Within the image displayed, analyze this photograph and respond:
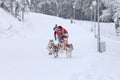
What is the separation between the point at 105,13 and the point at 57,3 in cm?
5000

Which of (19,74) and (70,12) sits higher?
(70,12)

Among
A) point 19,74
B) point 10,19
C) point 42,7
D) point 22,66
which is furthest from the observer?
point 42,7

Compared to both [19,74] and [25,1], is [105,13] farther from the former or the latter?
[19,74]

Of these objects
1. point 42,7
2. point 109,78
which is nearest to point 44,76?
point 109,78

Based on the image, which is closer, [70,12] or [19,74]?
[19,74]

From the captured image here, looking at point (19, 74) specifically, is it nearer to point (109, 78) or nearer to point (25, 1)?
point (109, 78)

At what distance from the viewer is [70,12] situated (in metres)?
97.5

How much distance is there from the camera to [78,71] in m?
14.5

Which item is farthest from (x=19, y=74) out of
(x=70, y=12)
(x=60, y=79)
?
(x=70, y=12)

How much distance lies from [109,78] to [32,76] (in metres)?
3.01

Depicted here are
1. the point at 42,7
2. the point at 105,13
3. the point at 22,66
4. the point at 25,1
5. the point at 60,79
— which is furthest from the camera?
the point at 42,7

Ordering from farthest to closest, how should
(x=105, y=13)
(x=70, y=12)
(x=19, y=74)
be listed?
(x=70, y=12)
(x=105, y=13)
(x=19, y=74)

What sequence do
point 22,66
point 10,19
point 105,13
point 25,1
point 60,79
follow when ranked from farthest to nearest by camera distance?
point 105,13
point 25,1
point 10,19
point 22,66
point 60,79

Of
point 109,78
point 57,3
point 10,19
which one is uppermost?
point 57,3
